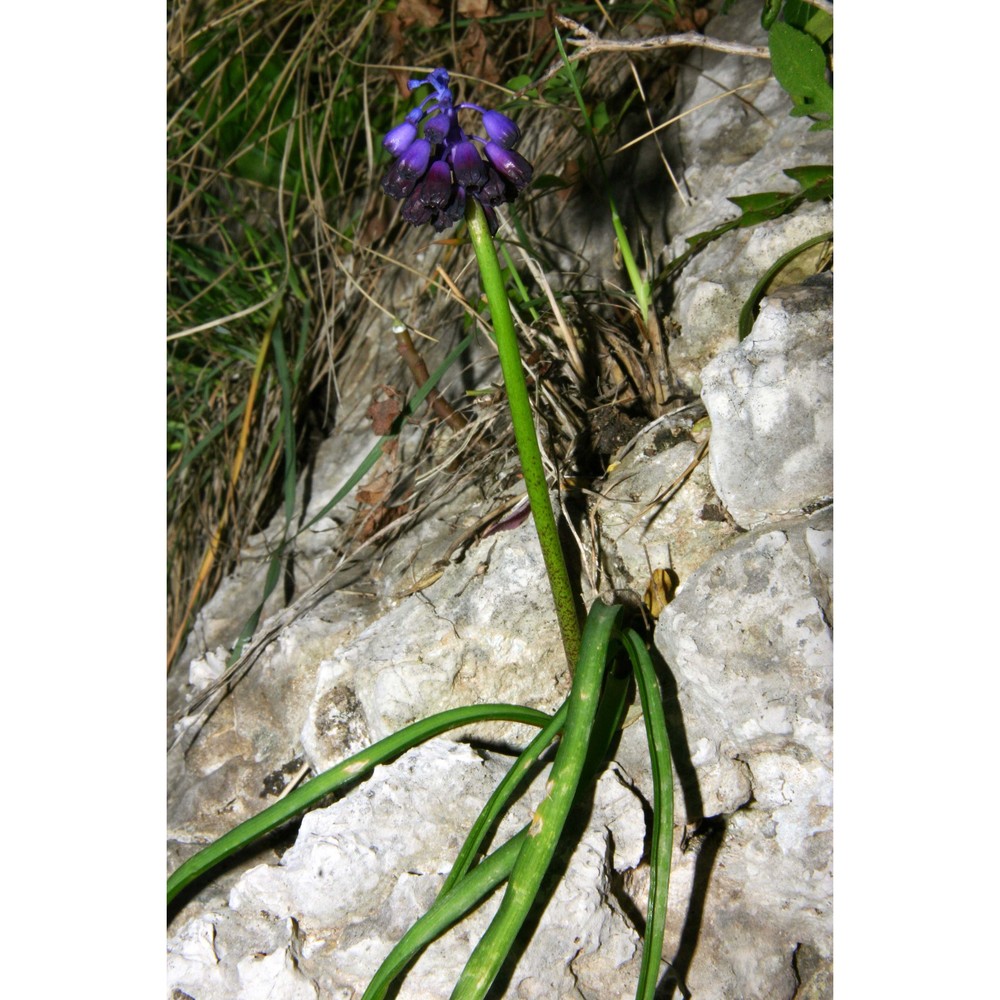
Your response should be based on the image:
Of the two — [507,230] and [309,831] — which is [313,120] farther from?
[309,831]

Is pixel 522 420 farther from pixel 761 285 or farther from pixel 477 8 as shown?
pixel 477 8

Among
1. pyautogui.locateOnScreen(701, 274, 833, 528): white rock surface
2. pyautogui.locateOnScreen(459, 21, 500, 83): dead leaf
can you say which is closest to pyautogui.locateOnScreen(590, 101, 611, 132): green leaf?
pyautogui.locateOnScreen(459, 21, 500, 83): dead leaf

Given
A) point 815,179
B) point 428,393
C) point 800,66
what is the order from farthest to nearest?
point 428,393, point 815,179, point 800,66

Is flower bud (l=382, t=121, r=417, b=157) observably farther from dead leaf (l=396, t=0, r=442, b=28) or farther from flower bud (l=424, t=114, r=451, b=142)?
dead leaf (l=396, t=0, r=442, b=28)

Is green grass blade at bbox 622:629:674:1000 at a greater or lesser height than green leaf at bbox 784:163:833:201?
lesser

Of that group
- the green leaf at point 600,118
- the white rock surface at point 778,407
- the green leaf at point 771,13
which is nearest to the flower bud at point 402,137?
the white rock surface at point 778,407

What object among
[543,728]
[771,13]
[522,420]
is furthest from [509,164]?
[543,728]
